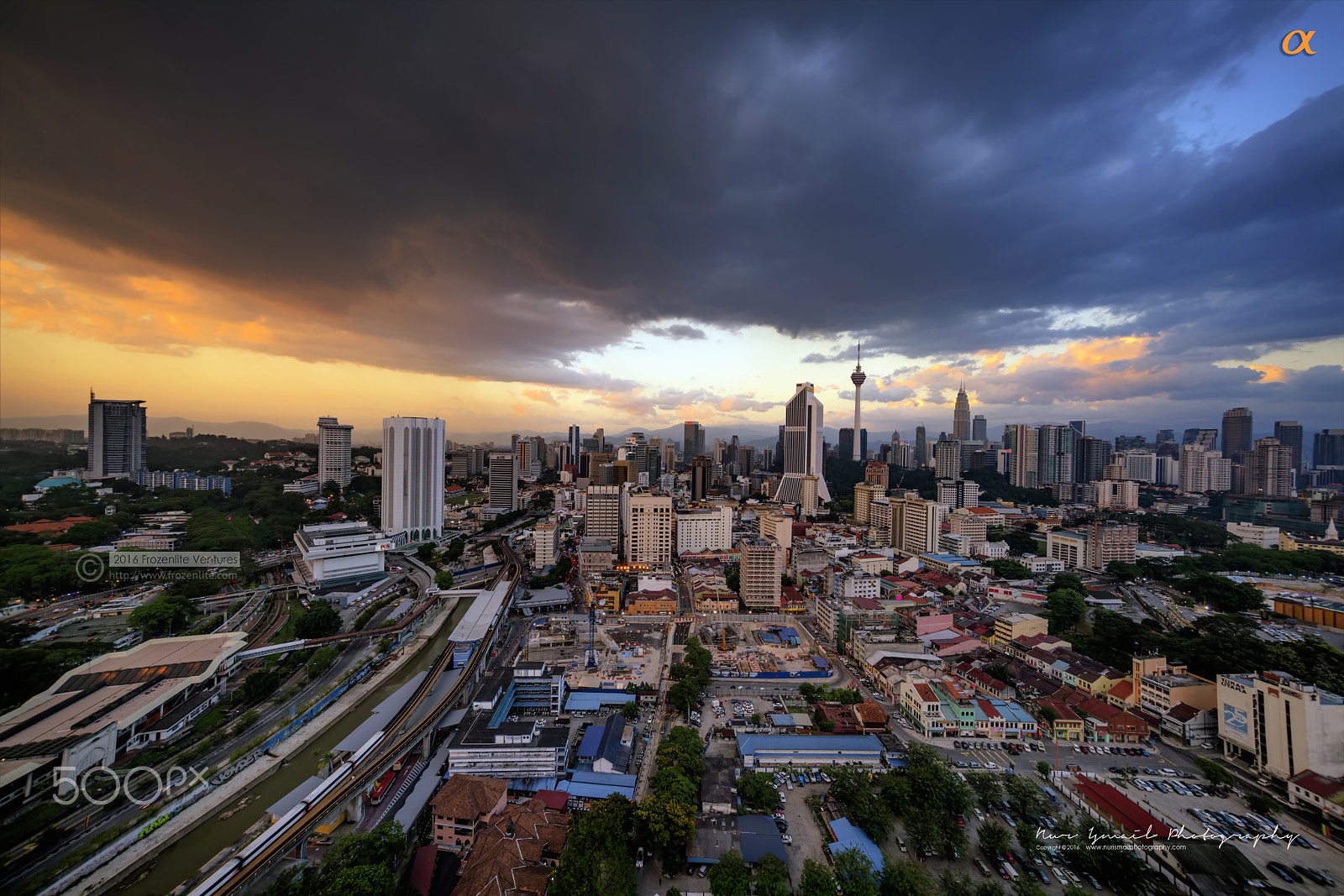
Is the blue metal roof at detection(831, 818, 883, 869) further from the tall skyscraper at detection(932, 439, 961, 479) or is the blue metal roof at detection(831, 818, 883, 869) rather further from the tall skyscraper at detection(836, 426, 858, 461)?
the tall skyscraper at detection(836, 426, 858, 461)

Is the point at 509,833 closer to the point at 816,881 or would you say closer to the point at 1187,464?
the point at 816,881

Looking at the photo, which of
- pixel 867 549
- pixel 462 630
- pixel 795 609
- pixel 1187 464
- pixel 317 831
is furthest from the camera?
pixel 1187 464

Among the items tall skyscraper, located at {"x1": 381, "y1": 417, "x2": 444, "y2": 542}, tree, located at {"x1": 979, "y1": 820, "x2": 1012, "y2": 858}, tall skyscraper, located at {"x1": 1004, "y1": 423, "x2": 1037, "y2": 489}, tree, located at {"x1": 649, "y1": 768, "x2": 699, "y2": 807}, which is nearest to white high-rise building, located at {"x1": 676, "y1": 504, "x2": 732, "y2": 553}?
tall skyscraper, located at {"x1": 381, "y1": 417, "x2": 444, "y2": 542}

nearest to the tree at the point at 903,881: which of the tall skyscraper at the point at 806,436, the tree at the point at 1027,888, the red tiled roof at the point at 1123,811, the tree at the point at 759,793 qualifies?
the tree at the point at 1027,888

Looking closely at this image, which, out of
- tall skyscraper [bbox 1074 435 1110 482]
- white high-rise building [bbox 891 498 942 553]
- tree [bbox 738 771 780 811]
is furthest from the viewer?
tall skyscraper [bbox 1074 435 1110 482]

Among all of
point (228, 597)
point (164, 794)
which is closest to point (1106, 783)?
point (164, 794)

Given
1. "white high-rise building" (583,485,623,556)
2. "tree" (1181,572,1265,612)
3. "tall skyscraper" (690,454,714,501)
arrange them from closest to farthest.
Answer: "tree" (1181,572,1265,612) < "white high-rise building" (583,485,623,556) < "tall skyscraper" (690,454,714,501)

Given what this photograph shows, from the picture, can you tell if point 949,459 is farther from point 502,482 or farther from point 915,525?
point 502,482
